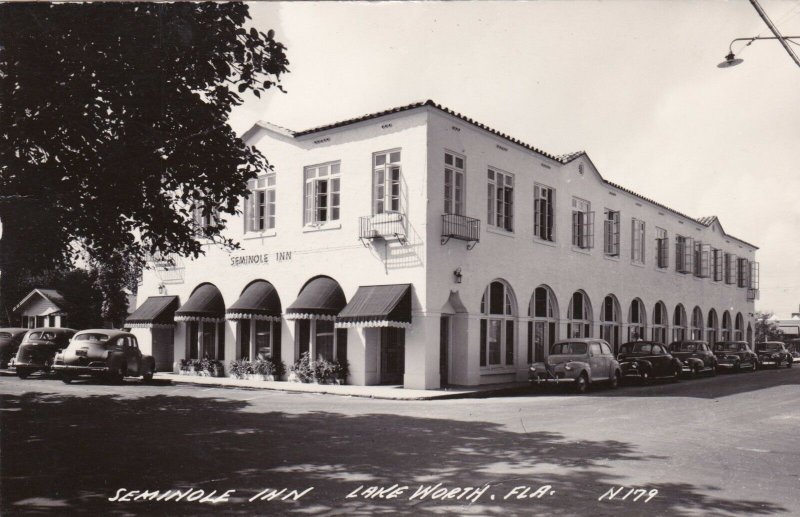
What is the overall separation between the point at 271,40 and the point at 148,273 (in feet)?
70.4

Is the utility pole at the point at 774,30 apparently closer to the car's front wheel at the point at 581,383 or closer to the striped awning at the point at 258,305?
the car's front wheel at the point at 581,383

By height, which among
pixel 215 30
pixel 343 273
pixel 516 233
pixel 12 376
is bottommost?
pixel 12 376

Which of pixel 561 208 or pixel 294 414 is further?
pixel 561 208

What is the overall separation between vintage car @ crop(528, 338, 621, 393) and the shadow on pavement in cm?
768

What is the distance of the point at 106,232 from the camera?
37.8ft

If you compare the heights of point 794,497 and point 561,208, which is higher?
point 561,208

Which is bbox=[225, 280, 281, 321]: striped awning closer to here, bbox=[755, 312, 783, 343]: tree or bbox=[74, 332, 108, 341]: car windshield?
bbox=[74, 332, 108, 341]: car windshield

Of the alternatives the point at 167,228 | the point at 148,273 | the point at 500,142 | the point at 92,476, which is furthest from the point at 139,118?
the point at 148,273

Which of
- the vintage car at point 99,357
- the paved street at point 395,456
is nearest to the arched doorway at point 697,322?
the paved street at point 395,456

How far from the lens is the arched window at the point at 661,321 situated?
116 feet

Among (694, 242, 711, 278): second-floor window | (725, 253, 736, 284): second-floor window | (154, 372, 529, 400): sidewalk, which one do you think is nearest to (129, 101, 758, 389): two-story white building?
(154, 372, 529, 400): sidewalk

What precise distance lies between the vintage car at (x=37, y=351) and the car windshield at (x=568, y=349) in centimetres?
1730

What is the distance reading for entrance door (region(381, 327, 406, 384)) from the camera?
71.5 feet

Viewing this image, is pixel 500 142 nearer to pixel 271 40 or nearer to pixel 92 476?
pixel 271 40
